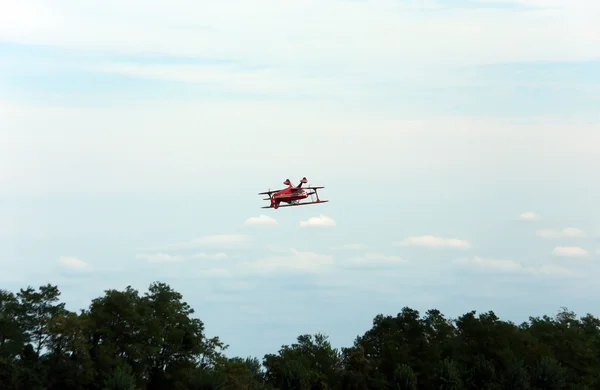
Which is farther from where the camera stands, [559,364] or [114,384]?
[559,364]

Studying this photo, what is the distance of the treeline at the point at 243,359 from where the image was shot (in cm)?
9794

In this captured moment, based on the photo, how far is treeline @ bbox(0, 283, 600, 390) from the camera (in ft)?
321

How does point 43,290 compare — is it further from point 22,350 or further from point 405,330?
point 405,330

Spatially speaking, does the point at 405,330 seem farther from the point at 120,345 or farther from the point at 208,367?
the point at 120,345

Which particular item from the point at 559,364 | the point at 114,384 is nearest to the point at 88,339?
the point at 114,384

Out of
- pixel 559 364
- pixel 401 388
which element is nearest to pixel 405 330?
pixel 401 388

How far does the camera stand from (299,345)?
12156cm

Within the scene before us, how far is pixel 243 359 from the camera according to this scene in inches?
4604

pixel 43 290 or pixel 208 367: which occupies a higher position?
pixel 43 290

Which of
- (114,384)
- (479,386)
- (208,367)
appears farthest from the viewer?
(479,386)

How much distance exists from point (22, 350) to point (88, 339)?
819cm

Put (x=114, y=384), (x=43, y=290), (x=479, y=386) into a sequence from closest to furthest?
(x=114, y=384)
(x=43, y=290)
(x=479, y=386)

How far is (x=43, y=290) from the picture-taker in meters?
101

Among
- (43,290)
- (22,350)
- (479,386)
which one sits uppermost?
(43,290)
